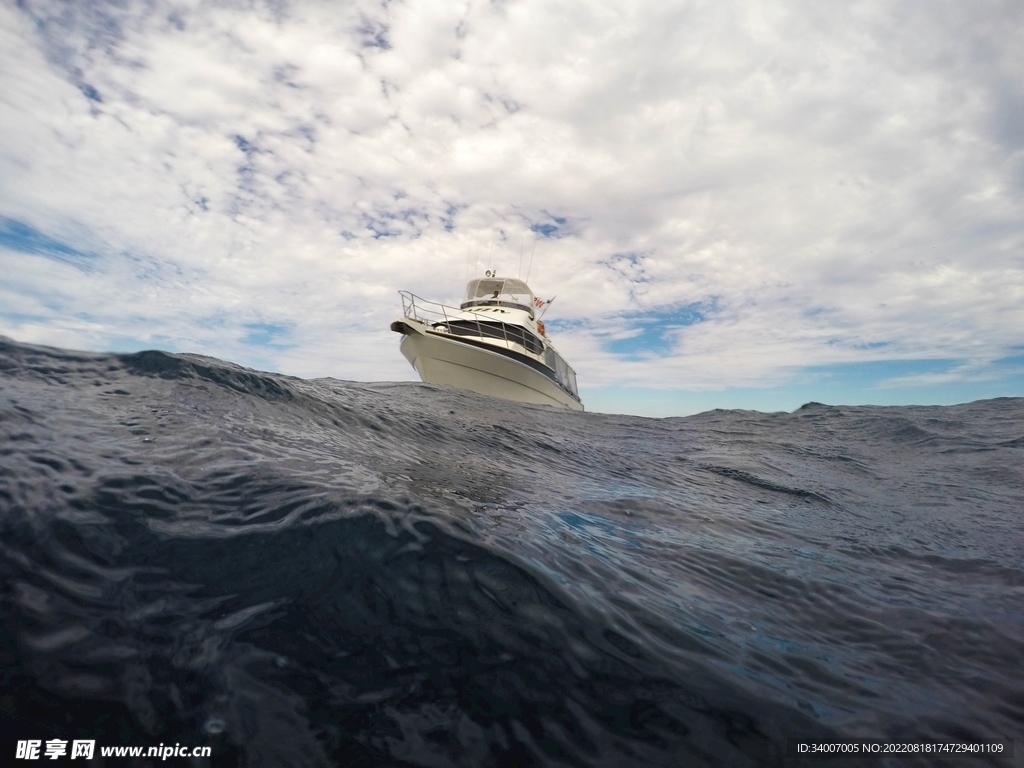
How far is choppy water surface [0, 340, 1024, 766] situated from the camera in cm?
148

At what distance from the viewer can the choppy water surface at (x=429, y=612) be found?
1479mm

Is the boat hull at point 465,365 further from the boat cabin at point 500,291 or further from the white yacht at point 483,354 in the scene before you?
the boat cabin at point 500,291

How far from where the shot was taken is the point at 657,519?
4312mm

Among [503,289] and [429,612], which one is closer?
[429,612]

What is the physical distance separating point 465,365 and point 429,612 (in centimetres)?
1899

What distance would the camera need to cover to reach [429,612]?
78.2 inches

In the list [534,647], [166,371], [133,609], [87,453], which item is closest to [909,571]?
[534,647]

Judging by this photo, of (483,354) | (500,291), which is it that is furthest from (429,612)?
(500,291)

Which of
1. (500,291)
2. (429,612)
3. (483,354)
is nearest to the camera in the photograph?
(429,612)

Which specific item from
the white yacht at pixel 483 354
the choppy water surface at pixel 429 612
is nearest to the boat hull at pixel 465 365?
the white yacht at pixel 483 354

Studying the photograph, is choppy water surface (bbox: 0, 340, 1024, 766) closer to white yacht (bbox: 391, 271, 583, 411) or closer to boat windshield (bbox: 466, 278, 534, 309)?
white yacht (bbox: 391, 271, 583, 411)

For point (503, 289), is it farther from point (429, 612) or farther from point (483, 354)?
point (429, 612)

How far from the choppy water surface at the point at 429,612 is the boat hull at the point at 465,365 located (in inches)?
621

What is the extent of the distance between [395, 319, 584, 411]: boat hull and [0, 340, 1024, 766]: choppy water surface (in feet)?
51.7
